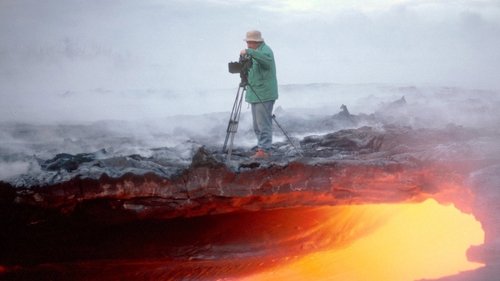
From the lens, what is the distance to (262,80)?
612 cm

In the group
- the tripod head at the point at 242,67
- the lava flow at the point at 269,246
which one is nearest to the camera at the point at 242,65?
the tripod head at the point at 242,67

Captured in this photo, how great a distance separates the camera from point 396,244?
486cm

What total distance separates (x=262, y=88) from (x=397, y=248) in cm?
258

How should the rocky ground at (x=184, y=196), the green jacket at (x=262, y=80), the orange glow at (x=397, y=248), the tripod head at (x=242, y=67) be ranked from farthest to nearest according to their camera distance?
the green jacket at (x=262, y=80) → the tripod head at (x=242, y=67) → the orange glow at (x=397, y=248) → the rocky ground at (x=184, y=196)

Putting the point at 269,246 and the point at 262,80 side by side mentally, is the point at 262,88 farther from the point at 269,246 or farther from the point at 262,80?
the point at 269,246

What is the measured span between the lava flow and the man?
127 centimetres

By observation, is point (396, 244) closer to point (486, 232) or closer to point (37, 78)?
point (486, 232)

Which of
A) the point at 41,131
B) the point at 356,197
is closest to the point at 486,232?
the point at 356,197

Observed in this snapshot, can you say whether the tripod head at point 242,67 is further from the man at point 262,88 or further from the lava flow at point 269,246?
the lava flow at point 269,246

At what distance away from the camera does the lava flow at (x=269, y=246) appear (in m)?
4.33

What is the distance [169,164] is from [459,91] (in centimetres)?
1622

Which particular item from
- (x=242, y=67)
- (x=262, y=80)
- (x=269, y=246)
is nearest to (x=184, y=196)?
(x=269, y=246)

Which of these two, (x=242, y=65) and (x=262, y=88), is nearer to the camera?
(x=242, y=65)

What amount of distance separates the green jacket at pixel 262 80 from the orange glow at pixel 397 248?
6.12 feet
